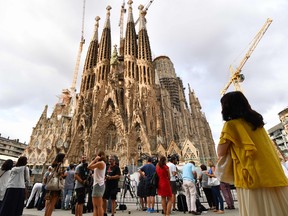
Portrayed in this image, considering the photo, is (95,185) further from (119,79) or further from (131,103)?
(119,79)

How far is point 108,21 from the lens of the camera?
3703 cm

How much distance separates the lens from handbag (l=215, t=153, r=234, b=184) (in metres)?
1.88

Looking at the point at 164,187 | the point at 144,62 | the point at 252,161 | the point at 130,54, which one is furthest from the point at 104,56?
the point at 252,161

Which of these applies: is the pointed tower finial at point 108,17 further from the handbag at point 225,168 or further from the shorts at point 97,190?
the handbag at point 225,168

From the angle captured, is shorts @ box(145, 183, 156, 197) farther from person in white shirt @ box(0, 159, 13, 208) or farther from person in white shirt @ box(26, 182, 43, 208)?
person in white shirt @ box(26, 182, 43, 208)

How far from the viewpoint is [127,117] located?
79.9 feet

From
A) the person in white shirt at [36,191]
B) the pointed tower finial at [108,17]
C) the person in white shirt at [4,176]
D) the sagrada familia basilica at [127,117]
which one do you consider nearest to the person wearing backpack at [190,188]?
the person in white shirt at [4,176]

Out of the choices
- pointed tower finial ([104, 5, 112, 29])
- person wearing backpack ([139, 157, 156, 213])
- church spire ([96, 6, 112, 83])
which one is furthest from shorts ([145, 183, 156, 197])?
pointed tower finial ([104, 5, 112, 29])

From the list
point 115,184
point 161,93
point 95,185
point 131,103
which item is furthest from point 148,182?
point 161,93

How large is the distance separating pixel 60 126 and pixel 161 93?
22.5m

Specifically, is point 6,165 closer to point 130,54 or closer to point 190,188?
point 190,188

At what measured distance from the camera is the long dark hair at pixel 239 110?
180cm

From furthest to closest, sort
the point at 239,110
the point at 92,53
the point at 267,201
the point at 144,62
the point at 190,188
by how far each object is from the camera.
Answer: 1. the point at 92,53
2. the point at 144,62
3. the point at 190,188
4. the point at 239,110
5. the point at 267,201

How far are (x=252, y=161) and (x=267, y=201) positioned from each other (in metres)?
0.35
